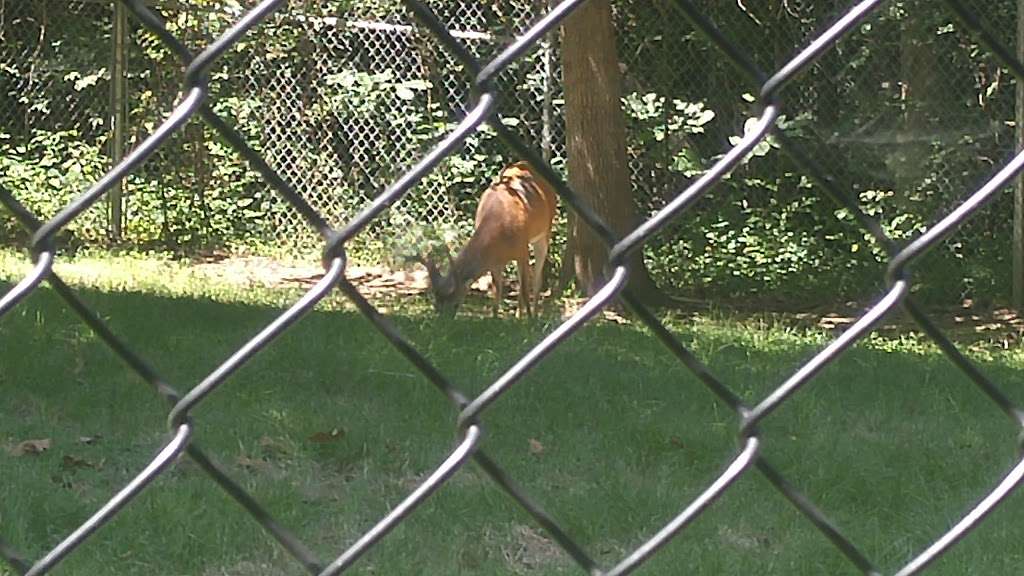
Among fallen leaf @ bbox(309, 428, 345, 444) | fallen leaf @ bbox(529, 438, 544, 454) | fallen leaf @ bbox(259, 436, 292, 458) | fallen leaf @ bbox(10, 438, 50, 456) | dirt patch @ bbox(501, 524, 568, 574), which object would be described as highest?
fallen leaf @ bbox(10, 438, 50, 456)

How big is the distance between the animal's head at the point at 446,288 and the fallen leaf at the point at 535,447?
397 centimetres

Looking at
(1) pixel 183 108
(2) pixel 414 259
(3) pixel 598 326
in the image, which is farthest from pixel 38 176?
(1) pixel 183 108

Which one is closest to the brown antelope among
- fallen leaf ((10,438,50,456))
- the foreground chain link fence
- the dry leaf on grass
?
the dry leaf on grass

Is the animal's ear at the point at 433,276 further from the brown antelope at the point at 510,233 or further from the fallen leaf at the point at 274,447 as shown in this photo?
the fallen leaf at the point at 274,447

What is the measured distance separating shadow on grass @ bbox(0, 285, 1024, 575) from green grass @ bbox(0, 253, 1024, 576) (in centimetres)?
→ 1

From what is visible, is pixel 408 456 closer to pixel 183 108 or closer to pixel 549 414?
pixel 549 414

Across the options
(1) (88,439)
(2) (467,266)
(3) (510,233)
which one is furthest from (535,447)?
(3) (510,233)

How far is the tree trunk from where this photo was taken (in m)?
10.0

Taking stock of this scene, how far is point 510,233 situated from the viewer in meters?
10.2

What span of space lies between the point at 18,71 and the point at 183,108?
40.3 feet

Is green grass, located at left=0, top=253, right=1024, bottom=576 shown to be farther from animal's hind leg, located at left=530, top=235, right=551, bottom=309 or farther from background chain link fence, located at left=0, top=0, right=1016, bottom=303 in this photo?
background chain link fence, located at left=0, top=0, right=1016, bottom=303

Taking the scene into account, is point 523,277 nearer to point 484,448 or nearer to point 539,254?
point 539,254

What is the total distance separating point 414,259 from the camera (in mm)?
11055

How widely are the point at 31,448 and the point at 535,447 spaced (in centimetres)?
162
